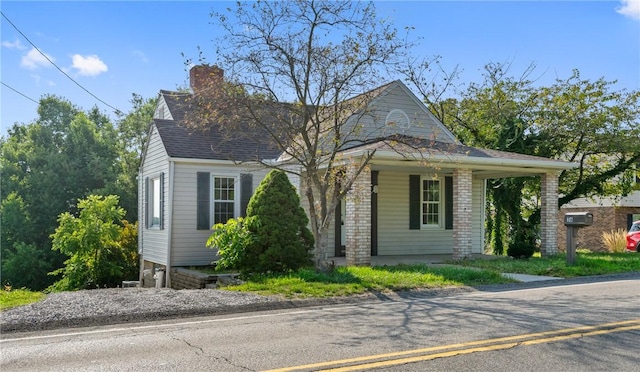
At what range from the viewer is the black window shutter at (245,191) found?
17234mm

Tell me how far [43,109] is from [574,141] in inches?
1160

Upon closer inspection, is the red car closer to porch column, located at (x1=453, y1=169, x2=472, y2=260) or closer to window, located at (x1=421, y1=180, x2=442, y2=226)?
window, located at (x1=421, y1=180, x2=442, y2=226)

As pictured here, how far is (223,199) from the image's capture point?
17.1 m

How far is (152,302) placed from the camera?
9234mm

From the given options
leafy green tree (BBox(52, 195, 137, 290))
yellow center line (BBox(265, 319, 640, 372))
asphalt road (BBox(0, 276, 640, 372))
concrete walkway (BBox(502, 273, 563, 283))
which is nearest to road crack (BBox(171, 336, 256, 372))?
asphalt road (BBox(0, 276, 640, 372))

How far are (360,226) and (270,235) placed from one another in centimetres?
268

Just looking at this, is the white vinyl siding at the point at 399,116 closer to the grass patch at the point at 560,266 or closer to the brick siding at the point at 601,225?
the grass patch at the point at 560,266

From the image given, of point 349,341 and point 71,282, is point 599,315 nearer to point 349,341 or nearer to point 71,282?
point 349,341

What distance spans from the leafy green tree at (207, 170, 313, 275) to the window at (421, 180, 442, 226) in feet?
22.1

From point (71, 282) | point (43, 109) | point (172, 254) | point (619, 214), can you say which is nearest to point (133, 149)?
point (43, 109)

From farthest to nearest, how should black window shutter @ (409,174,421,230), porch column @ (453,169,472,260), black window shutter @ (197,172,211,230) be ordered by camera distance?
black window shutter @ (409,174,421,230) < black window shutter @ (197,172,211,230) < porch column @ (453,169,472,260)

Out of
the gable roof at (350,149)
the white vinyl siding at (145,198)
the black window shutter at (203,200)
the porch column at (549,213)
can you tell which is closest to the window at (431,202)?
the gable roof at (350,149)

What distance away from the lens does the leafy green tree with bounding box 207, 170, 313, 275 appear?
1311 cm

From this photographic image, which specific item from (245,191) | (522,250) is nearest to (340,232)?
(245,191)
